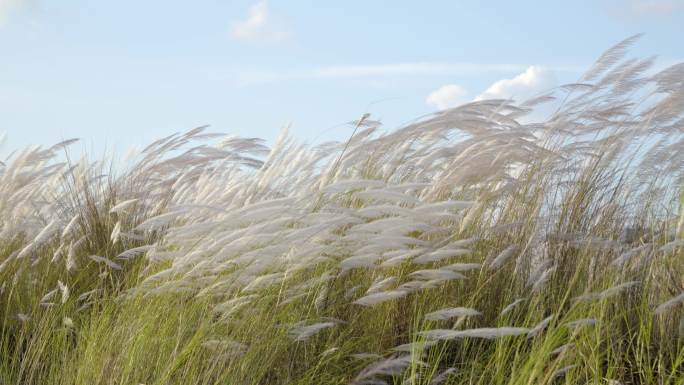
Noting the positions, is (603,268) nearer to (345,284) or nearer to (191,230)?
(345,284)

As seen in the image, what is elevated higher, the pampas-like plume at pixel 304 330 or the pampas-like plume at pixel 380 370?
the pampas-like plume at pixel 304 330

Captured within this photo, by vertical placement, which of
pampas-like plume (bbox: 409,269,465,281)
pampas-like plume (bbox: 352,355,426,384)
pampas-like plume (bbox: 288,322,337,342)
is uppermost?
pampas-like plume (bbox: 409,269,465,281)

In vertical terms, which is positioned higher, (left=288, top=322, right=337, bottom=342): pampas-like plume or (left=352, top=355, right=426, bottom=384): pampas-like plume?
(left=288, top=322, right=337, bottom=342): pampas-like plume

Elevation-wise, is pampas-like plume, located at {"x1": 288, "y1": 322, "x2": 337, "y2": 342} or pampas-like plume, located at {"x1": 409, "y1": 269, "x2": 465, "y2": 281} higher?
pampas-like plume, located at {"x1": 409, "y1": 269, "x2": 465, "y2": 281}

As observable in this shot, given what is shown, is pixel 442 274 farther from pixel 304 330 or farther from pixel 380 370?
pixel 304 330

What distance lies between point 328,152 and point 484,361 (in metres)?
1.36

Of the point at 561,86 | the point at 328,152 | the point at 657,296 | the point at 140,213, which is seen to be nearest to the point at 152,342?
the point at 328,152

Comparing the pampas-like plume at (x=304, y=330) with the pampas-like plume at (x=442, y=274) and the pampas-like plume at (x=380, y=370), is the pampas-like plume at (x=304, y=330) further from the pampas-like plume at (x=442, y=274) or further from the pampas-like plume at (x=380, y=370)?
the pampas-like plume at (x=442, y=274)

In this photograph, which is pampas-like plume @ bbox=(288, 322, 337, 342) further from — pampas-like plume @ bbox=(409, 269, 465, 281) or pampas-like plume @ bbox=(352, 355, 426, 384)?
pampas-like plume @ bbox=(409, 269, 465, 281)

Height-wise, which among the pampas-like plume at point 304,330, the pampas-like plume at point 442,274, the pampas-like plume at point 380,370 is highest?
the pampas-like plume at point 442,274

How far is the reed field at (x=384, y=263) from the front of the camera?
265 centimetres

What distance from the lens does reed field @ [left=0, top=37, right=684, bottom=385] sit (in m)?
2.65

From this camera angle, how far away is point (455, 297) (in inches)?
121

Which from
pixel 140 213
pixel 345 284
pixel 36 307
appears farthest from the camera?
pixel 140 213
